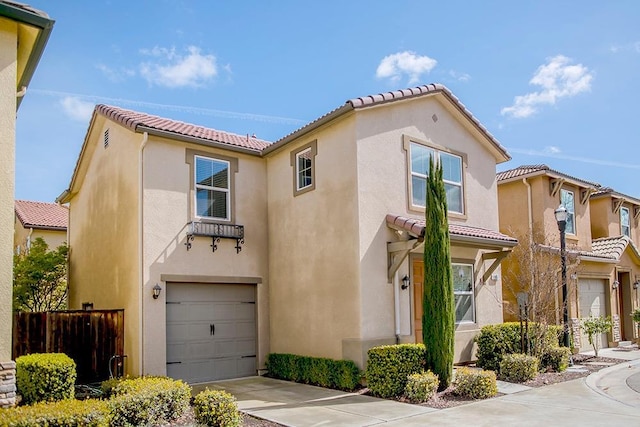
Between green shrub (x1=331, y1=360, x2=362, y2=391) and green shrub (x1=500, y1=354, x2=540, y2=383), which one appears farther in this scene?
green shrub (x1=500, y1=354, x2=540, y2=383)

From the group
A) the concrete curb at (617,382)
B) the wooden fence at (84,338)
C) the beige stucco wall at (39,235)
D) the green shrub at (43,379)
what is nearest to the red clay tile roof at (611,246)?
the concrete curb at (617,382)

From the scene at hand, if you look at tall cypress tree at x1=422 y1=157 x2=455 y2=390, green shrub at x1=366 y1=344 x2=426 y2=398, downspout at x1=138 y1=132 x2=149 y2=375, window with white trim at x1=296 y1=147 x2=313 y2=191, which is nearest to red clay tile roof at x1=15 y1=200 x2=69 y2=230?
downspout at x1=138 y1=132 x2=149 y2=375

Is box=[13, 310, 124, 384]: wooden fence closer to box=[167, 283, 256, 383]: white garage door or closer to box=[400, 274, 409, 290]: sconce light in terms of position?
box=[167, 283, 256, 383]: white garage door

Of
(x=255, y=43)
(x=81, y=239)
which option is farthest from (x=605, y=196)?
(x=81, y=239)

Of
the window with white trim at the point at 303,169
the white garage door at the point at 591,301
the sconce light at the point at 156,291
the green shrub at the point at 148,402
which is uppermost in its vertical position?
the window with white trim at the point at 303,169

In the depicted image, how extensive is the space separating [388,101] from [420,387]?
6428 mm

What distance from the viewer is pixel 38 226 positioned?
22875mm

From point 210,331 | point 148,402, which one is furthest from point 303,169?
point 148,402

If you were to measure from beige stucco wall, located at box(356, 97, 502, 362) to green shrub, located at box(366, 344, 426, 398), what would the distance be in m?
0.77

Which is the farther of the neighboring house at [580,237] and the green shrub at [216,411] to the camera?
the neighboring house at [580,237]

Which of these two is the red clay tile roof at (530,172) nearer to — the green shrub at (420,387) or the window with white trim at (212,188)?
the window with white trim at (212,188)

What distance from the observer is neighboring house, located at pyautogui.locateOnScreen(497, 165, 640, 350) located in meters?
17.8

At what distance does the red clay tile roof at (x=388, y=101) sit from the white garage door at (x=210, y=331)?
13.8ft

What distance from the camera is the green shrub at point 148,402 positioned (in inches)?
323
